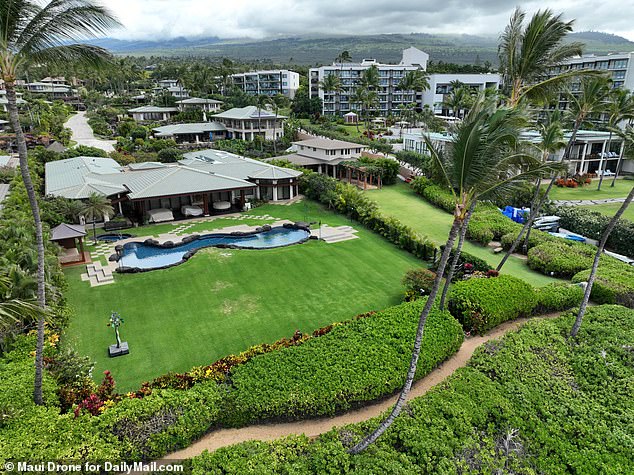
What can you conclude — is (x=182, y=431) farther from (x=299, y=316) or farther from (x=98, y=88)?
(x=98, y=88)

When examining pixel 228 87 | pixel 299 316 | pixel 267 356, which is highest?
pixel 228 87

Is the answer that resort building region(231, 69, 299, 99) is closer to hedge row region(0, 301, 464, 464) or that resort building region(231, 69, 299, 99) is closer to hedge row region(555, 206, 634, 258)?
hedge row region(555, 206, 634, 258)

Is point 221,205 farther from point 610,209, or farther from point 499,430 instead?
point 610,209

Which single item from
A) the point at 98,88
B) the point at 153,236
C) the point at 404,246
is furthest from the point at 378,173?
the point at 98,88

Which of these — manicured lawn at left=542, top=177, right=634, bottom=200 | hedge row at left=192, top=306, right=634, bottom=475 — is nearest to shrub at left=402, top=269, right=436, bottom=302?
hedge row at left=192, top=306, right=634, bottom=475

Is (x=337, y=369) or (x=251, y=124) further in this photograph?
(x=251, y=124)

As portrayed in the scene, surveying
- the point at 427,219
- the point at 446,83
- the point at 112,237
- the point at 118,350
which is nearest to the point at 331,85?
the point at 446,83

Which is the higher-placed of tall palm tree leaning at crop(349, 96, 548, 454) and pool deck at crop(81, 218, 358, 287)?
tall palm tree leaning at crop(349, 96, 548, 454)
